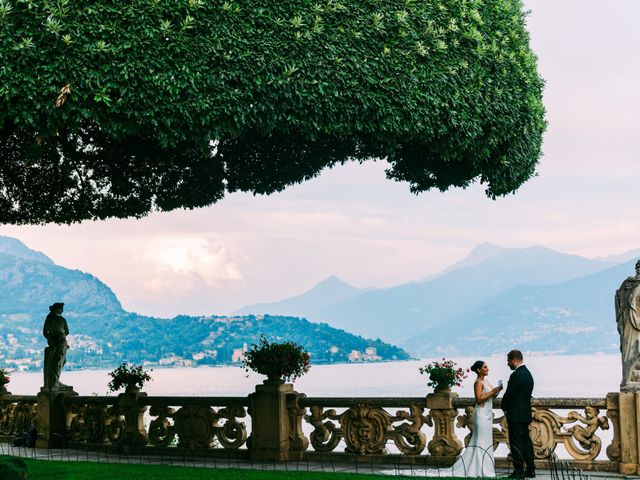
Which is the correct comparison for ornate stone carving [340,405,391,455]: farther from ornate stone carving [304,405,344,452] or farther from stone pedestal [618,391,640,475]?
stone pedestal [618,391,640,475]

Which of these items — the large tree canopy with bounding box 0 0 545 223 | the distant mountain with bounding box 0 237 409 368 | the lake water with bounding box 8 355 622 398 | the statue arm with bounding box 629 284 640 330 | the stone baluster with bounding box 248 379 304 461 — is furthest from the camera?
the lake water with bounding box 8 355 622 398

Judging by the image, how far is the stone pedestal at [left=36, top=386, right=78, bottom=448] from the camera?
1742cm

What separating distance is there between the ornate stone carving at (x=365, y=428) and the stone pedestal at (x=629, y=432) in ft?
11.4

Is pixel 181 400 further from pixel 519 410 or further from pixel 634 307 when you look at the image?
pixel 634 307

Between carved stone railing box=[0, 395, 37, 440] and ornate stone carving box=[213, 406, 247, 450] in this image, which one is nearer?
ornate stone carving box=[213, 406, 247, 450]

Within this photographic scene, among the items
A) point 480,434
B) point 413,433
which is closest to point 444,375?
point 413,433

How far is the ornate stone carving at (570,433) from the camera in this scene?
1299 cm

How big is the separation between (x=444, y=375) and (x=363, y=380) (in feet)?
342

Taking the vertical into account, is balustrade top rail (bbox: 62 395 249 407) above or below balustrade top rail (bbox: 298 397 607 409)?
above

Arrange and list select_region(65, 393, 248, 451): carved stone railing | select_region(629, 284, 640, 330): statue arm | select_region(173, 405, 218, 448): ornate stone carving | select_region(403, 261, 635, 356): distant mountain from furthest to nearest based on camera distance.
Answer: select_region(403, 261, 635, 356): distant mountain → select_region(173, 405, 218, 448): ornate stone carving → select_region(65, 393, 248, 451): carved stone railing → select_region(629, 284, 640, 330): statue arm

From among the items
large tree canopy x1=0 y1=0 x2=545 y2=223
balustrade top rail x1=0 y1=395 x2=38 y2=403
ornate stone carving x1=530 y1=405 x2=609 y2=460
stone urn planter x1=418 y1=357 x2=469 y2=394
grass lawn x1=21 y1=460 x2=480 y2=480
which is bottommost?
grass lawn x1=21 y1=460 x2=480 y2=480

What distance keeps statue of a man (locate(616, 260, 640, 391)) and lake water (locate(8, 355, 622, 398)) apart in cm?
5874

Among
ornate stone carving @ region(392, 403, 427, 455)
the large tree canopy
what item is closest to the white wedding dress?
ornate stone carving @ region(392, 403, 427, 455)

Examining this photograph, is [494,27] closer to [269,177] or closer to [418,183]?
[418,183]
